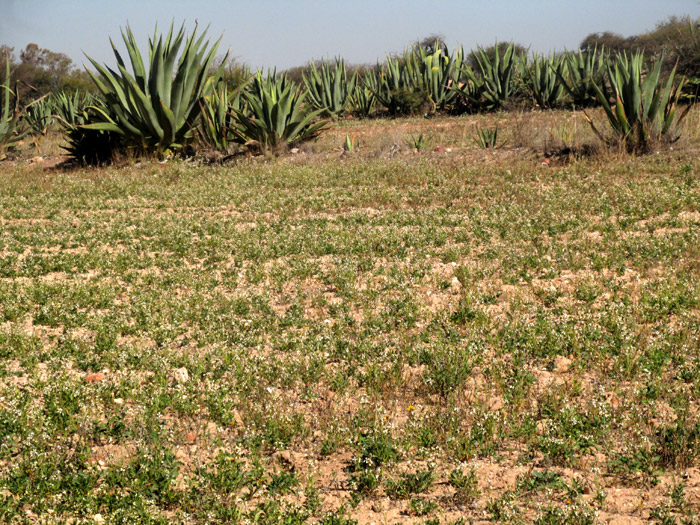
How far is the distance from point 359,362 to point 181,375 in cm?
137

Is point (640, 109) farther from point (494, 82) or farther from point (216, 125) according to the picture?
point (494, 82)

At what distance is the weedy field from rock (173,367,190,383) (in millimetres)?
23

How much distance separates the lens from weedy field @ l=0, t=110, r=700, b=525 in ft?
11.7

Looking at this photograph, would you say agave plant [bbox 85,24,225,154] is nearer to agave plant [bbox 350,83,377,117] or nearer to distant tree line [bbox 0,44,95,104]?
agave plant [bbox 350,83,377,117]

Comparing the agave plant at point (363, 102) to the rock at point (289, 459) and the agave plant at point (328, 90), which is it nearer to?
the agave plant at point (328, 90)

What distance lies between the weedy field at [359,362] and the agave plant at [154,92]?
17.5 ft

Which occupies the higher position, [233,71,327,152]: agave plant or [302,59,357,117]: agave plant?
[302,59,357,117]: agave plant

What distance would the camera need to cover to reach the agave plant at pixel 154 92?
14.8 m

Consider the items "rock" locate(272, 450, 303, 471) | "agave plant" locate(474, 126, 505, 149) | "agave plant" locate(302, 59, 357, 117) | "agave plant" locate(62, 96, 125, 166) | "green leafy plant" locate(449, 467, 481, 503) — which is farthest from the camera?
"agave plant" locate(302, 59, 357, 117)

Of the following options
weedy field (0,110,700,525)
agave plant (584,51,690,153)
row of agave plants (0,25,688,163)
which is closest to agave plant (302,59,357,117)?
row of agave plants (0,25,688,163)

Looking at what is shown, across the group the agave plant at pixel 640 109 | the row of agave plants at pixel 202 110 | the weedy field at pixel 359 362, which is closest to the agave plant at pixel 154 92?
the row of agave plants at pixel 202 110

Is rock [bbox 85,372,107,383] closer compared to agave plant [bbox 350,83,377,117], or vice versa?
rock [bbox 85,372,107,383]

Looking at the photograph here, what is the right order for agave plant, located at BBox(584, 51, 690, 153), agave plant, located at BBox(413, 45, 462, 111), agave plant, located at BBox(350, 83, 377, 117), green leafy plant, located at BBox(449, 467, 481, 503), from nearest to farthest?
1. green leafy plant, located at BBox(449, 467, 481, 503)
2. agave plant, located at BBox(584, 51, 690, 153)
3. agave plant, located at BBox(413, 45, 462, 111)
4. agave plant, located at BBox(350, 83, 377, 117)

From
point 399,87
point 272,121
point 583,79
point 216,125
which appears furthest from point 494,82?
point 216,125
